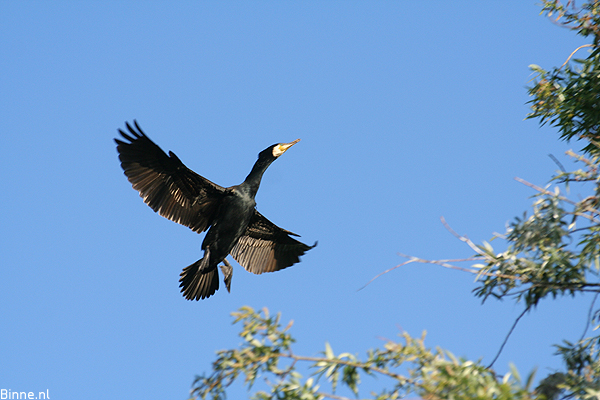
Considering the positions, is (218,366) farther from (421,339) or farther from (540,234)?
(540,234)

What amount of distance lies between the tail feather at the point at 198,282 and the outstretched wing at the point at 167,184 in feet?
1.41

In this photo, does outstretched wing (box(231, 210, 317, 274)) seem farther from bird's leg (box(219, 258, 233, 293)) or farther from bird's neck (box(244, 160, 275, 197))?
bird's neck (box(244, 160, 275, 197))

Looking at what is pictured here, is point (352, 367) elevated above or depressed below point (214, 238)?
below

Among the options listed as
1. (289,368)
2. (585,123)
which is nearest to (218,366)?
(289,368)

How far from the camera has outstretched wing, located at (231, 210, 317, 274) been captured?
23.0 ft

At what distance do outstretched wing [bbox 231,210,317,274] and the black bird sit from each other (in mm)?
497

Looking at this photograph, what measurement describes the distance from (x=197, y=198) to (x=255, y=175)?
0.66 meters

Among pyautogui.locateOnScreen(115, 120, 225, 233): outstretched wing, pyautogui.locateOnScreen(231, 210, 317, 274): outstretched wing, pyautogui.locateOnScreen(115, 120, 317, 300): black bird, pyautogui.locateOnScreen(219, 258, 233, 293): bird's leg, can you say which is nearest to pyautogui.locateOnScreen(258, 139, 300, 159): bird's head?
pyautogui.locateOnScreen(115, 120, 317, 300): black bird

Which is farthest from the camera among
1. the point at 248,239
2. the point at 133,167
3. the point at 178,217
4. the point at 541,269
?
the point at 248,239

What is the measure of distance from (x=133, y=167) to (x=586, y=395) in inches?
172

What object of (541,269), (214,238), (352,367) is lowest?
(352,367)

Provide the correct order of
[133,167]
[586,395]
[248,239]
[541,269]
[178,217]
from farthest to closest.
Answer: [248,239] < [178,217] < [133,167] < [541,269] < [586,395]

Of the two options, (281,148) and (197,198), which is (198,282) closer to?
(197,198)

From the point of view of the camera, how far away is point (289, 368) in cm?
305
